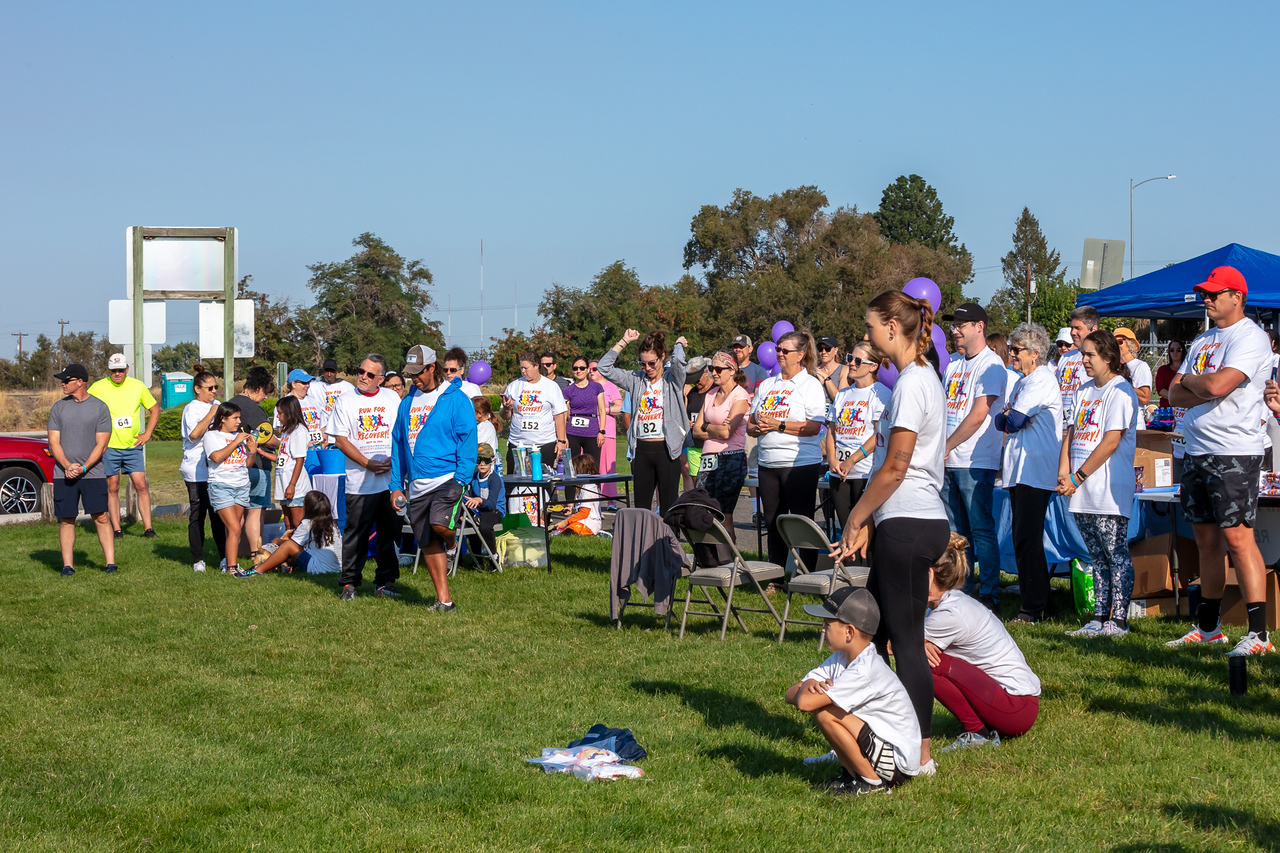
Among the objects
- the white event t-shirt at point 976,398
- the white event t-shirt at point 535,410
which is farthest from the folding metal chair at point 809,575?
the white event t-shirt at point 535,410

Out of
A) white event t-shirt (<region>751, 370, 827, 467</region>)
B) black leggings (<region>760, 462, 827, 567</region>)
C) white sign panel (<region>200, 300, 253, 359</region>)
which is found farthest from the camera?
white sign panel (<region>200, 300, 253, 359</region>)

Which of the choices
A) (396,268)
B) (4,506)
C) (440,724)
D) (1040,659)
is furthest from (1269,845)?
(396,268)

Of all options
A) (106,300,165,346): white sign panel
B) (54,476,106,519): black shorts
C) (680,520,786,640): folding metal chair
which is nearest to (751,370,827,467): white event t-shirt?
(680,520,786,640): folding metal chair

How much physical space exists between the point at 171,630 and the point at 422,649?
79.8 inches

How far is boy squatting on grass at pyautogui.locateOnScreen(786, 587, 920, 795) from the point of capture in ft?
13.4

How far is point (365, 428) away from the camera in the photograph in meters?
9.00

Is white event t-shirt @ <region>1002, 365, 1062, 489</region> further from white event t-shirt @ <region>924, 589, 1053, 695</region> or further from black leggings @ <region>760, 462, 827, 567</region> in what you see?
white event t-shirt @ <region>924, 589, 1053, 695</region>

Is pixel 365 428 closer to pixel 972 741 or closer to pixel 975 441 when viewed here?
pixel 975 441

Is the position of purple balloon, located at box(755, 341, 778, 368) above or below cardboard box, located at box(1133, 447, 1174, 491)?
above

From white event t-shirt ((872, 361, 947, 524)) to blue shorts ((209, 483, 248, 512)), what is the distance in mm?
7465

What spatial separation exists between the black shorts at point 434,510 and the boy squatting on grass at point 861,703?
423cm

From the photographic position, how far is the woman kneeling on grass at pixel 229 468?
9.98 m

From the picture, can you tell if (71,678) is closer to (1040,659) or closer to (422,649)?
(422,649)

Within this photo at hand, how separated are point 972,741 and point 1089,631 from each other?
236 cm
